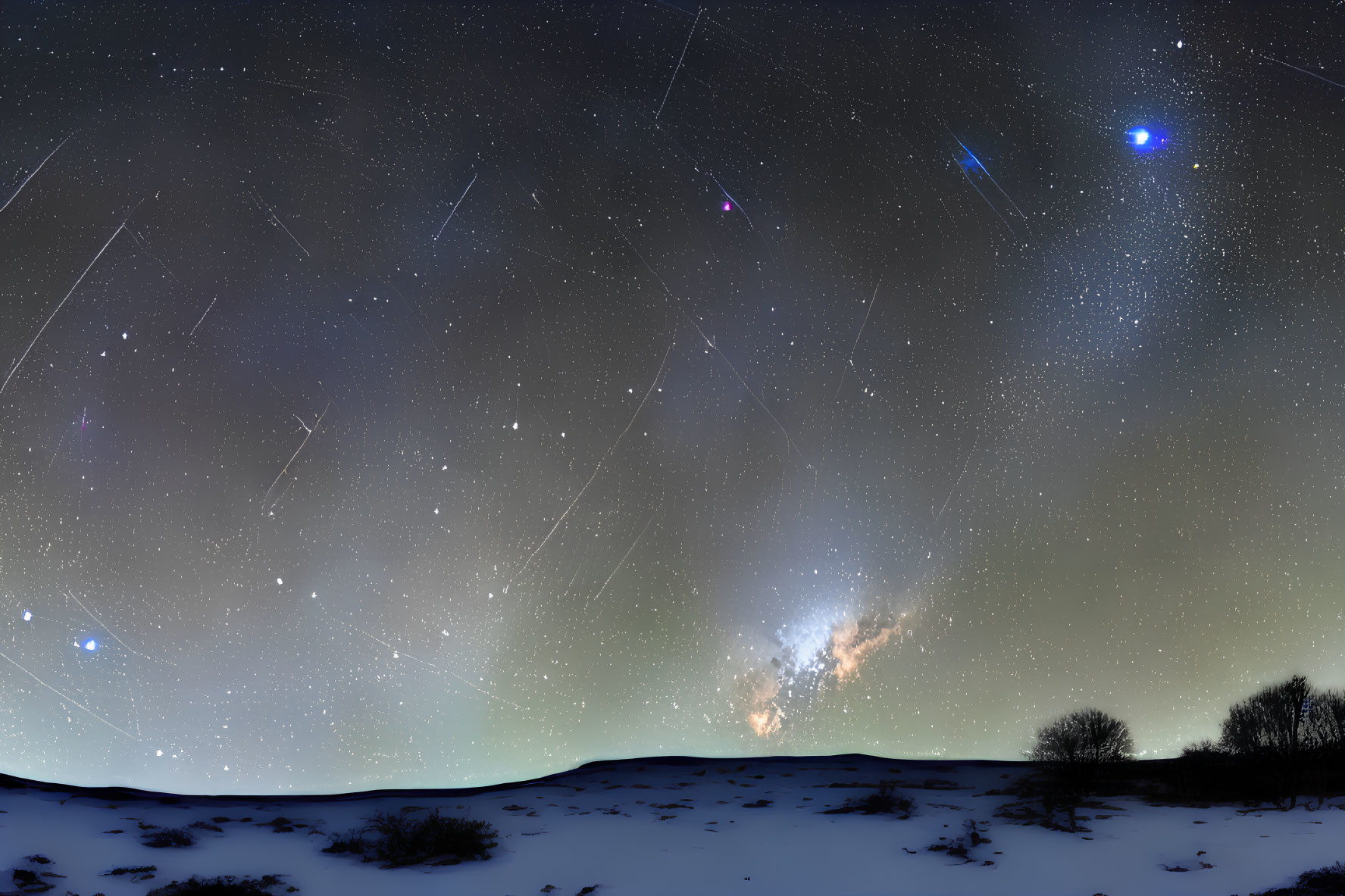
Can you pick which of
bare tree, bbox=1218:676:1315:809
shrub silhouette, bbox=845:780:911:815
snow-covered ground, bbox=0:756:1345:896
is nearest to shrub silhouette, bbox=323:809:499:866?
snow-covered ground, bbox=0:756:1345:896

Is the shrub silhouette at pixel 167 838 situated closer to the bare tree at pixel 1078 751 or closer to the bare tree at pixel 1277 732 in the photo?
the bare tree at pixel 1078 751

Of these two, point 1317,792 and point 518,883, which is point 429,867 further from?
point 1317,792

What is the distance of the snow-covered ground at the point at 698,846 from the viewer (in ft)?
46.5

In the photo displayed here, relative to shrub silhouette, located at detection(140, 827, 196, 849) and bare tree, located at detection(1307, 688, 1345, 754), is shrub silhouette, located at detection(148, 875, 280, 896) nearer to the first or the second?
shrub silhouette, located at detection(140, 827, 196, 849)

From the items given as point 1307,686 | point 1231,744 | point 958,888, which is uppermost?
point 1307,686

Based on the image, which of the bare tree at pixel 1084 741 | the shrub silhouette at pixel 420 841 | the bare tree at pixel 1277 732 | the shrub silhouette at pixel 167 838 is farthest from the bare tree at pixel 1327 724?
the shrub silhouette at pixel 167 838

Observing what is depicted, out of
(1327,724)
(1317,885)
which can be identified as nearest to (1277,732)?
(1327,724)

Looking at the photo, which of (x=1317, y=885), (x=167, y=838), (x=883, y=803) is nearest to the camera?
(x=1317, y=885)

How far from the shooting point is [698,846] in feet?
53.1

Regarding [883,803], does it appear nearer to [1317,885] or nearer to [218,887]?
[1317,885]

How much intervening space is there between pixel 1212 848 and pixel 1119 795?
455 centimetres

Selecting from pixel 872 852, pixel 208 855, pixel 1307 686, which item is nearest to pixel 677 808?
pixel 872 852

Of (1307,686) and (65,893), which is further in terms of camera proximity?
(1307,686)

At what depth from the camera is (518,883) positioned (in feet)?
46.9
